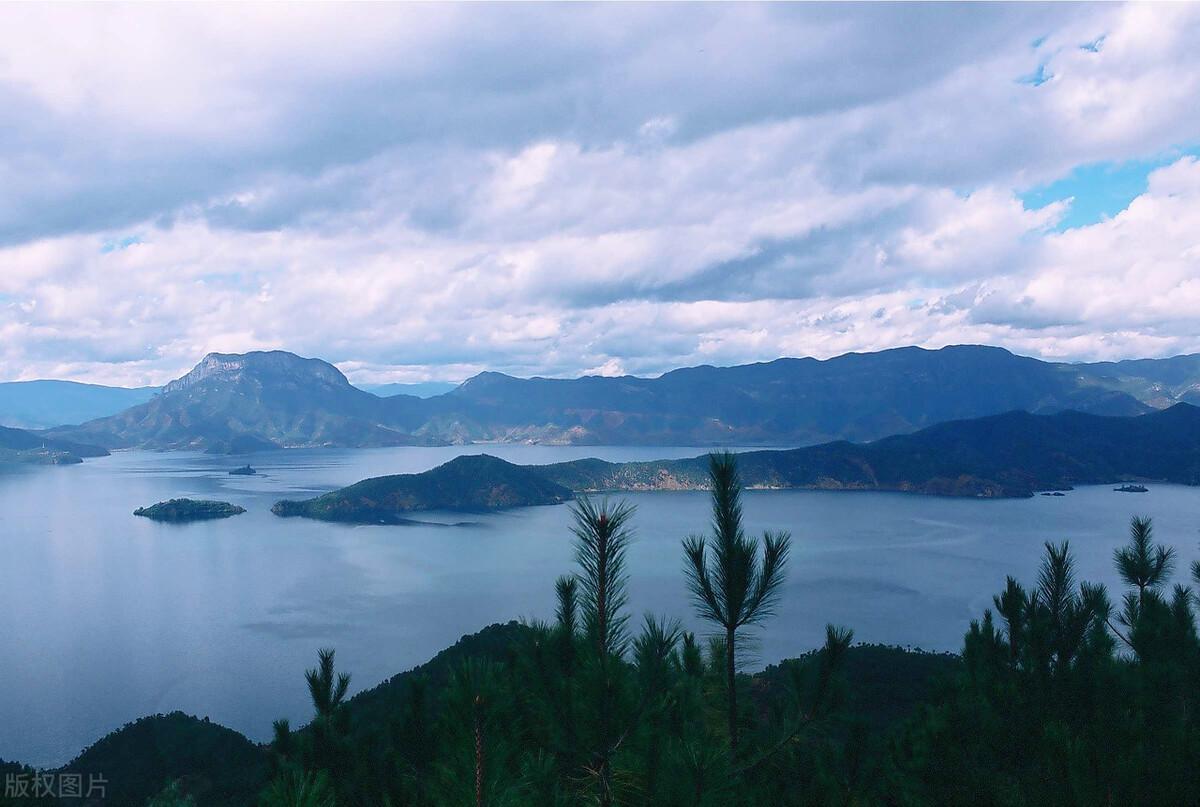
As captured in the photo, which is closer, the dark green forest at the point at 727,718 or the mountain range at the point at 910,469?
Answer: the dark green forest at the point at 727,718

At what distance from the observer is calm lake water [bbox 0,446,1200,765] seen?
128 feet

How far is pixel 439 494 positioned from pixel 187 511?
111 feet

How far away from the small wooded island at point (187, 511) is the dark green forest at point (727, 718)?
101m

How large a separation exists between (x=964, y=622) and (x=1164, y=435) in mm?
124391

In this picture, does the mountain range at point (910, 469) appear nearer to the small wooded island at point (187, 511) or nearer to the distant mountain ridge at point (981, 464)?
the distant mountain ridge at point (981, 464)

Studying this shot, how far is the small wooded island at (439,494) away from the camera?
10325 centimetres

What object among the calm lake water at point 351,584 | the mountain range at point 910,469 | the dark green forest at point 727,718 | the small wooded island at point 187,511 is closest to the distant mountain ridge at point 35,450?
the calm lake water at point 351,584

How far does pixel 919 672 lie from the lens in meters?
28.0

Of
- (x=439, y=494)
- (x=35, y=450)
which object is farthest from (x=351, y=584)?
(x=35, y=450)

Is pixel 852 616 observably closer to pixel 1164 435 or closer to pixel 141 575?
pixel 141 575

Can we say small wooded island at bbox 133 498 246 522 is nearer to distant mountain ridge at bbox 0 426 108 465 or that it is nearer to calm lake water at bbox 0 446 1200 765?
calm lake water at bbox 0 446 1200 765

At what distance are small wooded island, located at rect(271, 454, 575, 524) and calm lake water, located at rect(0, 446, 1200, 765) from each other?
630 cm

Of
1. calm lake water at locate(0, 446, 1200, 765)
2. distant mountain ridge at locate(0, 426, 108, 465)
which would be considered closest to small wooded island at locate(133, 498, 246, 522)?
calm lake water at locate(0, 446, 1200, 765)

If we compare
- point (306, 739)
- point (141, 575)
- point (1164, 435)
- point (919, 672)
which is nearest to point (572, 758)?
point (306, 739)
